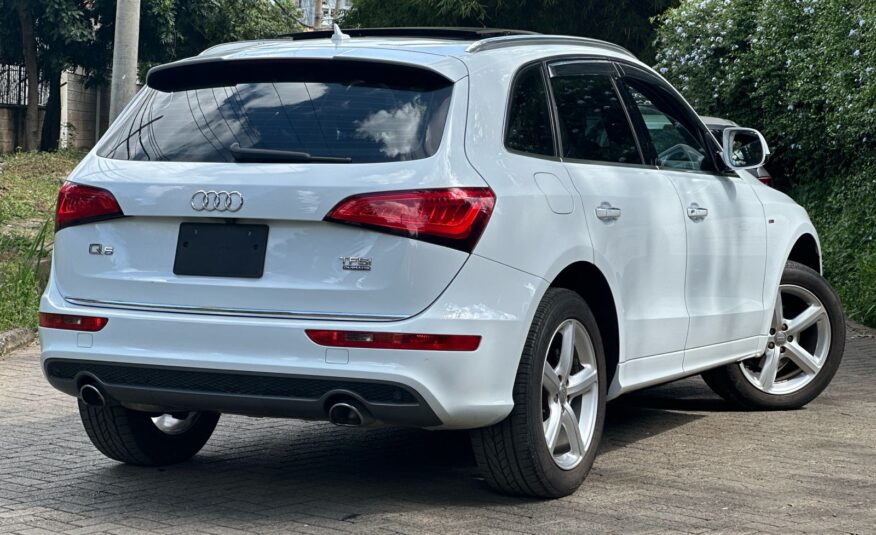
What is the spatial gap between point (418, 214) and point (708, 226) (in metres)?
2.20

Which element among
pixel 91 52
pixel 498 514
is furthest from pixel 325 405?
pixel 91 52

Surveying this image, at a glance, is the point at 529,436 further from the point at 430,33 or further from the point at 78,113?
the point at 78,113

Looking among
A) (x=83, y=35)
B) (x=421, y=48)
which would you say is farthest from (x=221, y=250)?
(x=83, y=35)

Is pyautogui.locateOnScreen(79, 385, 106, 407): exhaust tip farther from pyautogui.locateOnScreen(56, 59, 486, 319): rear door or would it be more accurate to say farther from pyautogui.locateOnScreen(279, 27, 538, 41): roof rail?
pyautogui.locateOnScreen(279, 27, 538, 41): roof rail

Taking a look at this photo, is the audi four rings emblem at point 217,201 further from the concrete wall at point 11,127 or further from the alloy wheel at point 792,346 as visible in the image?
the concrete wall at point 11,127

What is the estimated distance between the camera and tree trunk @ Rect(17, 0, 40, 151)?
30250mm

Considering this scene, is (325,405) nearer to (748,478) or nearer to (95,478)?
(95,478)

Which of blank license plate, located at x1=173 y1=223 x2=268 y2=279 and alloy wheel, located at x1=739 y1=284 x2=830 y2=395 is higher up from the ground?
blank license plate, located at x1=173 y1=223 x2=268 y2=279

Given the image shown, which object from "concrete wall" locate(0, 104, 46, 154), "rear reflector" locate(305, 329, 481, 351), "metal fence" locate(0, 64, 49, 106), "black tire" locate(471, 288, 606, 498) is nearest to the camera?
"rear reflector" locate(305, 329, 481, 351)

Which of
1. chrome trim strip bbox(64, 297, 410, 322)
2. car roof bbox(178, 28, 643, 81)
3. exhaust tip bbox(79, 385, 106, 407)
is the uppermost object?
car roof bbox(178, 28, 643, 81)

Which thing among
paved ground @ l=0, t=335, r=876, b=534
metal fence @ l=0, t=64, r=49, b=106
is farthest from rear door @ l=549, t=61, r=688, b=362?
metal fence @ l=0, t=64, r=49, b=106

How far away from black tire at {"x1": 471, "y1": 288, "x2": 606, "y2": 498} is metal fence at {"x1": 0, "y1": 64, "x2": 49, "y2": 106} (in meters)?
26.8

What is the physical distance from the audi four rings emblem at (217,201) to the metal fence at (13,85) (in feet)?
86.9

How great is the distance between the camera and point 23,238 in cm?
1273
